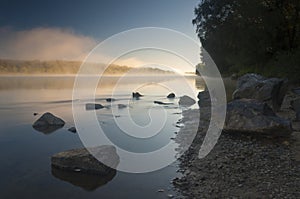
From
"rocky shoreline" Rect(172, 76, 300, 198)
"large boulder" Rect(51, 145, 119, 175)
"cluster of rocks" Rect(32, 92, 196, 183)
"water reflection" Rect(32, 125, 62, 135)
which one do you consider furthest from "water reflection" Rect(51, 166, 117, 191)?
"water reflection" Rect(32, 125, 62, 135)

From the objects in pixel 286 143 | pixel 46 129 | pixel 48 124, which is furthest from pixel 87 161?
pixel 48 124

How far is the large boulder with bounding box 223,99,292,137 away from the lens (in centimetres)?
1271

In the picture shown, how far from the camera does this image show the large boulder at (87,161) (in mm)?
10352

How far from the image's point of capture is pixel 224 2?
40125 mm

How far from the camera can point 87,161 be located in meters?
10.4

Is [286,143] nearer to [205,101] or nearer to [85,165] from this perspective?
[85,165]

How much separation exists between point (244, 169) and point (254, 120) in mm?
4310

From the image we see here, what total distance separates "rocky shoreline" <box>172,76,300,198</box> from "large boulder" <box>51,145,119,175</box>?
98.7 inches

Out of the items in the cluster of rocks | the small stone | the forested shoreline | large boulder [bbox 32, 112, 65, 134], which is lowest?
the cluster of rocks

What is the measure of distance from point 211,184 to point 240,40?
32520 millimetres

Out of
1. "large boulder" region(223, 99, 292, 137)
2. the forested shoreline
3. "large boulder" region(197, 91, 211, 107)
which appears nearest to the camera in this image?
"large boulder" region(223, 99, 292, 137)

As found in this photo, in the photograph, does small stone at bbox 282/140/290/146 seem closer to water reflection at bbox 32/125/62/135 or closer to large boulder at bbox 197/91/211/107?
water reflection at bbox 32/125/62/135

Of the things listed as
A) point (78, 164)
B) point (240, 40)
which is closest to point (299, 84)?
point (240, 40)

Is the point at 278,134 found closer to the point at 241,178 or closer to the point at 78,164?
the point at 241,178
